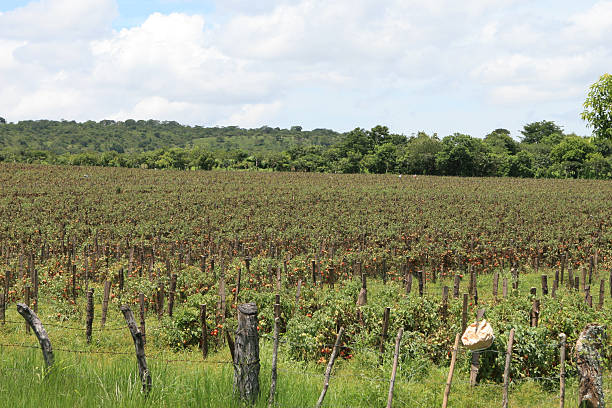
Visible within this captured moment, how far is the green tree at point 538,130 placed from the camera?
427 ft

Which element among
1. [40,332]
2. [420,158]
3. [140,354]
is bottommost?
[140,354]

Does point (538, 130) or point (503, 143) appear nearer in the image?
point (503, 143)

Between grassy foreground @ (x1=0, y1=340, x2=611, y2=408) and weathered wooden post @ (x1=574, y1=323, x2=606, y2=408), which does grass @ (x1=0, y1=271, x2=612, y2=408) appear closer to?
grassy foreground @ (x1=0, y1=340, x2=611, y2=408)

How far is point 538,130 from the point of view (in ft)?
434

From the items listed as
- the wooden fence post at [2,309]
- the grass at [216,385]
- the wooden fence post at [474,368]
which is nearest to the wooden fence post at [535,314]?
the grass at [216,385]

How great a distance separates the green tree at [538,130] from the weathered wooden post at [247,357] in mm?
137995

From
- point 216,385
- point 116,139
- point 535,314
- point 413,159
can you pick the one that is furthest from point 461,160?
point 116,139

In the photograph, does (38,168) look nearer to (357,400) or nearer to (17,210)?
(17,210)

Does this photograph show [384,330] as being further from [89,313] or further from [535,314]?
[89,313]

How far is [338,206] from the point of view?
114 ft

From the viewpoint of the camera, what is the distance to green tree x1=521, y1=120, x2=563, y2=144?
427 feet

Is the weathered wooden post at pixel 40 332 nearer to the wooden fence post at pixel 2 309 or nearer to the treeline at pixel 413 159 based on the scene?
the wooden fence post at pixel 2 309

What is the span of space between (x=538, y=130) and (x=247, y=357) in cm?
14232

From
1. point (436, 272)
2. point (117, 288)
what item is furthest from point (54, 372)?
point (436, 272)
